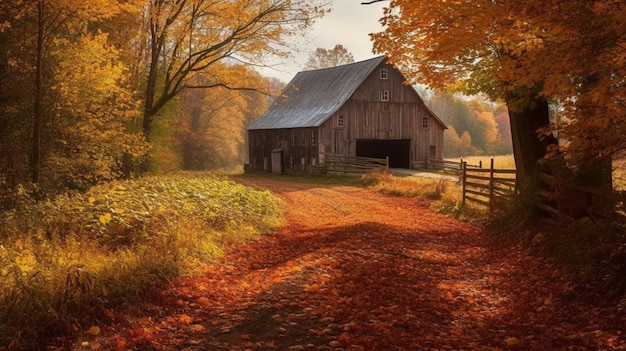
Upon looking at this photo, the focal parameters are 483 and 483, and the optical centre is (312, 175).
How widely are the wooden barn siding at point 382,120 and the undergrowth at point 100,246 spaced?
20.8 meters

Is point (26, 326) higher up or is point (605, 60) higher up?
point (605, 60)

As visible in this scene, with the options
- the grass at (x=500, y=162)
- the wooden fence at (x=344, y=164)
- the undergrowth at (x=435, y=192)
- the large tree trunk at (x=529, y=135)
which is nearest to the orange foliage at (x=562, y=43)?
the large tree trunk at (x=529, y=135)

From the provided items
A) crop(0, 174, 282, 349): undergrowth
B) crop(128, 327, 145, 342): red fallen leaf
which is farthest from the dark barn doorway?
crop(128, 327, 145, 342): red fallen leaf

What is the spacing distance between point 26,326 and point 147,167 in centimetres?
1624

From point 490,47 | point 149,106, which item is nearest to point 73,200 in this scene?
point 149,106

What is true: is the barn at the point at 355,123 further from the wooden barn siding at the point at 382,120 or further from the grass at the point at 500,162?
the grass at the point at 500,162

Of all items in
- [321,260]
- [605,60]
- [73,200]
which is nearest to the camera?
[605,60]

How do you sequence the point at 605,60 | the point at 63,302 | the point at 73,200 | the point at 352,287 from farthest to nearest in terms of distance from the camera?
the point at 73,200, the point at 352,287, the point at 605,60, the point at 63,302

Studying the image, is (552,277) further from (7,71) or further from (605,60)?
(7,71)

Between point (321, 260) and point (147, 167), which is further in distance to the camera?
point (147, 167)

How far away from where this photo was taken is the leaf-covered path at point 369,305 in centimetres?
551

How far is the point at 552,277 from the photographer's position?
7934 mm

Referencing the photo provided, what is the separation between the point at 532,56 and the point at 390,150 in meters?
31.4

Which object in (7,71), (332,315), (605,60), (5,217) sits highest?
(7,71)
